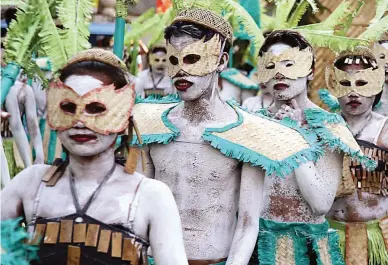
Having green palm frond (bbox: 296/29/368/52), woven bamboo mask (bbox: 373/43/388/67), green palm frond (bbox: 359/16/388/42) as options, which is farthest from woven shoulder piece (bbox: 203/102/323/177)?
woven bamboo mask (bbox: 373/43/388/67)

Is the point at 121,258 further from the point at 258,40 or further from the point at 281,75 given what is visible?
the point at 258,40

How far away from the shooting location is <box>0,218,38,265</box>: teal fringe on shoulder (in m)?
3.86

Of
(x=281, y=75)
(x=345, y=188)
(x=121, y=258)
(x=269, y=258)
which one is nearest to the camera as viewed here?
(x=121, y=258)

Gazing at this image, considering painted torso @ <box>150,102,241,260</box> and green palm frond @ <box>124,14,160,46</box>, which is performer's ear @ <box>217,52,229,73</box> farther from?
green palm frond @ <box>124,14,160,46</box>

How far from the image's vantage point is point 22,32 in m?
4.64

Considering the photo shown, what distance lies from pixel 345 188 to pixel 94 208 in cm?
A: 323

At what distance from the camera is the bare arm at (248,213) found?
16.6 ft

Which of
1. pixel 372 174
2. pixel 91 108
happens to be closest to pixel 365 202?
pixel 372 174

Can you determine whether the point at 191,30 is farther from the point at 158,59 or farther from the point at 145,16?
the point at 158,59

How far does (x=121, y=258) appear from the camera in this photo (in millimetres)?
4059

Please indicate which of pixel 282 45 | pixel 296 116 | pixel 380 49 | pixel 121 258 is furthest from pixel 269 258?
pixel 380 49

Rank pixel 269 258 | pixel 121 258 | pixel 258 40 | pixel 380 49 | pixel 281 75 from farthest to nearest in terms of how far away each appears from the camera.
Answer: pixel 380 49 < pixel 258 40 < pixel 281 75 < pixel 269 258 < pixel 121 258

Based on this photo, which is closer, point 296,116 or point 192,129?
point 192,129

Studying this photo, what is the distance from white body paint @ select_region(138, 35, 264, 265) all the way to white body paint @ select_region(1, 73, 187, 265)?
3.57 feet
